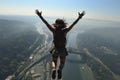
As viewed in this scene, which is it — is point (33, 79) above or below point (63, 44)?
below

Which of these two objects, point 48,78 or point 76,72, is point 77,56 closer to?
point 76,72

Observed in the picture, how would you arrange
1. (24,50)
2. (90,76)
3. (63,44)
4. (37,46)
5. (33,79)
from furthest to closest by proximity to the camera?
(37,46) → (24,50) → (90,76) → (33,79) → (63,44)

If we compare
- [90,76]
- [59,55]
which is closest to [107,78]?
[90,76]

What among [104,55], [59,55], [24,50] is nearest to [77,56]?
[104,55]

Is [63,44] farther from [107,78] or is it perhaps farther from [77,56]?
[77,56]

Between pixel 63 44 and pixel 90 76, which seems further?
pixel 90 76

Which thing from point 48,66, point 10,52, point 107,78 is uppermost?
point 10,52

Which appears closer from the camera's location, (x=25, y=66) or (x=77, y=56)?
(x=25, y=66)

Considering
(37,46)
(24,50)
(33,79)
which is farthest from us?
(37,46)

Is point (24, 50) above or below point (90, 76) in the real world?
above
